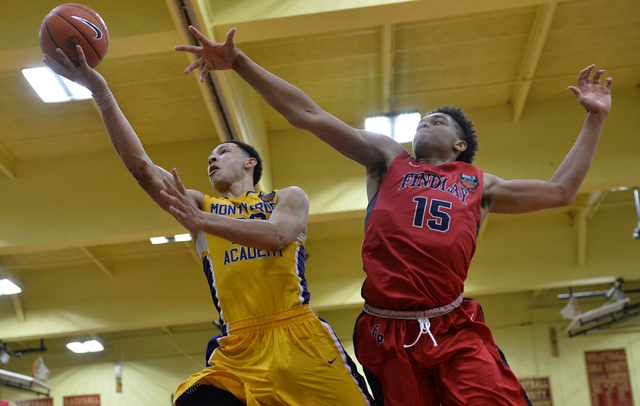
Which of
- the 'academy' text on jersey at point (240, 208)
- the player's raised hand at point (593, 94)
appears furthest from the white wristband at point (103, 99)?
the player's raised hand at point (593, 94)

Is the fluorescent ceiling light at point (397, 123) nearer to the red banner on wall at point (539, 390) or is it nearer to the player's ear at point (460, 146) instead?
the player's ear at point (460, 146)

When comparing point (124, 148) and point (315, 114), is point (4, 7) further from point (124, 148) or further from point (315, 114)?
point (315, 114)

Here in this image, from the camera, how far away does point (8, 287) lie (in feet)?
42.6

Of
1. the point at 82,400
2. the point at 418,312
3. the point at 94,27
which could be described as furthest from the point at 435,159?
the point at 82,400

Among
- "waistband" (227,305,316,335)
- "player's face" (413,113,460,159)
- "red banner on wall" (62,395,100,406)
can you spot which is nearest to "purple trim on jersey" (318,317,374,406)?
"waistband" (227,305,316,335)

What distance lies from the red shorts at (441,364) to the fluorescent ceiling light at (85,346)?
15384 mm

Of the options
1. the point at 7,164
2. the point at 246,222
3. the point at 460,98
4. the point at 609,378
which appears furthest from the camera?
the point at 609,378

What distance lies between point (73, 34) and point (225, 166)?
1.10 m

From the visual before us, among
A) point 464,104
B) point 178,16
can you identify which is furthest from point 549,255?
point 178,16

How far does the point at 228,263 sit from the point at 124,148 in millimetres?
766

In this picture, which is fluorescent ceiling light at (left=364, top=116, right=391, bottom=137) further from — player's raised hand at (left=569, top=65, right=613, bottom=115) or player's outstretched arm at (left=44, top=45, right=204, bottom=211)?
player's outstretched arm at (left=44, top=45, right=204, bottom=211)

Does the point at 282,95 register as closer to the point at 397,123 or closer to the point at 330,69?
the point at 330,69

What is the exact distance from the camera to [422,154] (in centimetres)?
Result: 346

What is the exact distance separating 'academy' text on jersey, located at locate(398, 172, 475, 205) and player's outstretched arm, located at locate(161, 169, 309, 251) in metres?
0.55
